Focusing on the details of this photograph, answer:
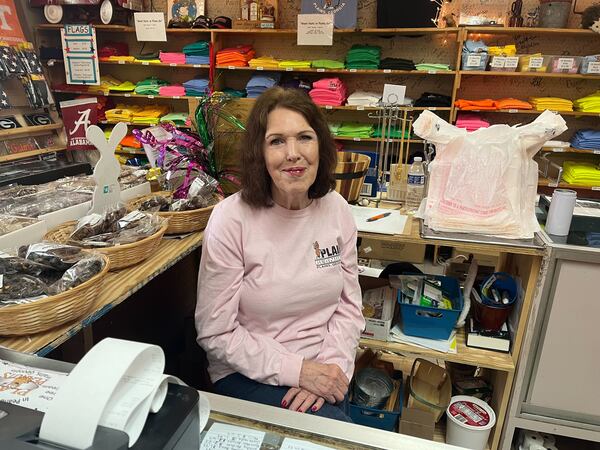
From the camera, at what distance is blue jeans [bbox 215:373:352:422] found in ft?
4.05

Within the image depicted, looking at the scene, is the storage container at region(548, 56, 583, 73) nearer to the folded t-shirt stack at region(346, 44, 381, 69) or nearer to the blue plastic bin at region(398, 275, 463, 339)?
the folded t-shirt stack at region(346, 44, 381, 69)

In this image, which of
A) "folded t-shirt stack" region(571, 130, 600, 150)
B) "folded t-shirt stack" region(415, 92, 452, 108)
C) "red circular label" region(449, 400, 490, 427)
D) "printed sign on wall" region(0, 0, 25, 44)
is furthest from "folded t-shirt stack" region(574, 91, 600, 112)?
"printed sign on wall" region(0, 0, 25, 44)

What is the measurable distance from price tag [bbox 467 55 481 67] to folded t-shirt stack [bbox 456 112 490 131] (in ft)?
1.37

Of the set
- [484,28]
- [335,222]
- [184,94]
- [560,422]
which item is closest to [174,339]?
[335,222]

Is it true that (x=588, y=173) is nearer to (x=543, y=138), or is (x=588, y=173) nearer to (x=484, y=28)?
(x=484, y=28)

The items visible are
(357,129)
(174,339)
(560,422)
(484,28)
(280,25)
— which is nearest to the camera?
(560,422)

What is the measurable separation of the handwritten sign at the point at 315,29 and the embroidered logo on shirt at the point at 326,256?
2.73 m

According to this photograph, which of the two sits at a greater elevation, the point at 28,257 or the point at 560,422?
the point at 28,257

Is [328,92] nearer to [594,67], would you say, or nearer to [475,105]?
[475,105]

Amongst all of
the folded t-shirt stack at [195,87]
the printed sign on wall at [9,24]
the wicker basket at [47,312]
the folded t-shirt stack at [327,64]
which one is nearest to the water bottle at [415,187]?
the wicker basket at [47,312]

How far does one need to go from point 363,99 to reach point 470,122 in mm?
886

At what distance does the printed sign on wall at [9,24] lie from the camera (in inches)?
145

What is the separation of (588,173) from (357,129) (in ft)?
5.94

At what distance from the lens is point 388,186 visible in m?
2.12
